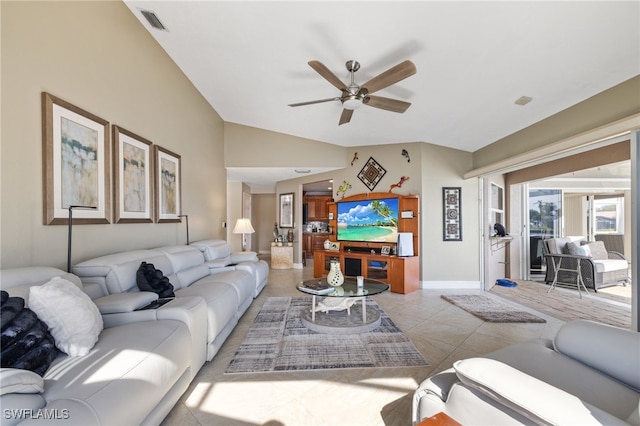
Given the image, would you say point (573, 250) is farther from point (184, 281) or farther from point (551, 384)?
point (184, 281)

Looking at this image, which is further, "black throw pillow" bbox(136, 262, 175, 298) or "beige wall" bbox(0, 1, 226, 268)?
"black throw pillow" bbox(136, 262, 175, 298)

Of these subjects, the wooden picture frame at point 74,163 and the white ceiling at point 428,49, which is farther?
the white ceiling at point 428,49

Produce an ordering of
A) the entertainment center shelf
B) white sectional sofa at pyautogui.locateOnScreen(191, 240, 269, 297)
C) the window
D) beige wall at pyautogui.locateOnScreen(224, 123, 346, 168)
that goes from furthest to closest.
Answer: the window → beige wall at pyautogui.locateOnScreen(224, 123, 346, 168) → the entertainment center shelf → white sectional sofa at pyautogui.locateOnScreen(191, 240, 269, 297)

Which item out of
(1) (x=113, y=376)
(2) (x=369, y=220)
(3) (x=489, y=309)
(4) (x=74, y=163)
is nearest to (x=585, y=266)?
(3) (x=489, y=309)

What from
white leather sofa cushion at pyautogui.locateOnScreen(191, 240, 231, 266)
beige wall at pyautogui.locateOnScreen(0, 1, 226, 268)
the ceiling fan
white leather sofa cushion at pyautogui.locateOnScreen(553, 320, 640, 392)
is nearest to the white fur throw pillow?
beige wall at pyautogui.locateOnScreen(0, 1, 226, 268)

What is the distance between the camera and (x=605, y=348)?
1205mm

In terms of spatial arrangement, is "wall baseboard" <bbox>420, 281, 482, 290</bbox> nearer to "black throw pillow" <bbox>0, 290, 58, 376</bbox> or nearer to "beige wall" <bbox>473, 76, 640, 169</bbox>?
"beige wall" <bbox>473, 76, 640, 169</bbox>

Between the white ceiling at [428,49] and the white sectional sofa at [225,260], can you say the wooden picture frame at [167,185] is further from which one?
the white ceiling at [428,49]

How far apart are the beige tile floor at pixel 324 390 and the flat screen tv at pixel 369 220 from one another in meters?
2.20

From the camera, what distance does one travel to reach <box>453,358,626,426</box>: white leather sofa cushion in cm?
69

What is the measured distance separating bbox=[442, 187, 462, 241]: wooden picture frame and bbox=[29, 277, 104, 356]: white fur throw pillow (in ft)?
15.7

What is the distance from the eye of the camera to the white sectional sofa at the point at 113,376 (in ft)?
2.95

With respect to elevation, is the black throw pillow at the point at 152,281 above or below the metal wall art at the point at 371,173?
below

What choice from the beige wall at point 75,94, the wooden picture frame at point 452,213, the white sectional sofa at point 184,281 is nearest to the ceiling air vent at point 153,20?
the beige wall at point 75,94
